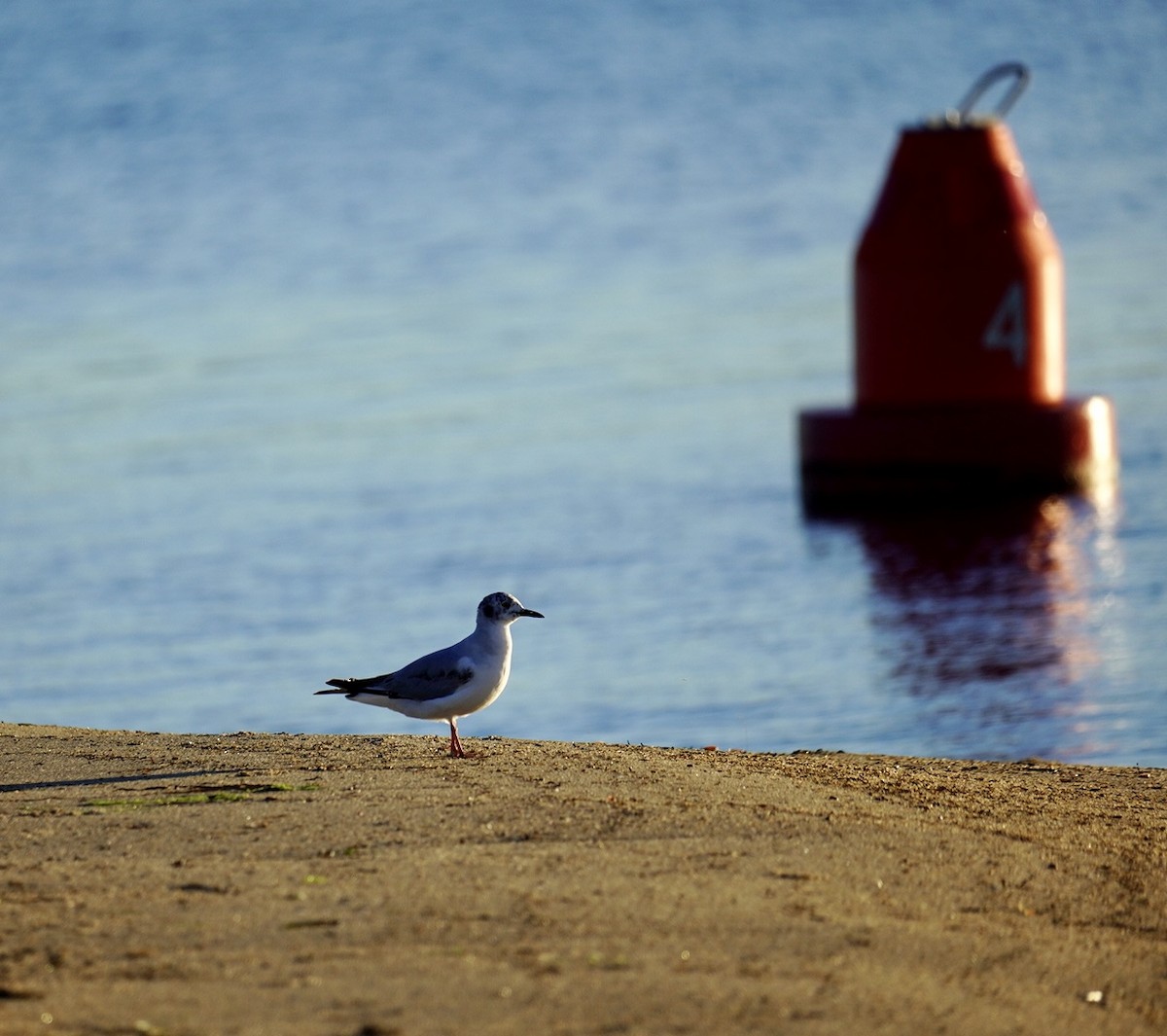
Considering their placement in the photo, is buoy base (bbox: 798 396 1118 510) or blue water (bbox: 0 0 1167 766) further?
buoy base (bbox: 798 396 1118 510)

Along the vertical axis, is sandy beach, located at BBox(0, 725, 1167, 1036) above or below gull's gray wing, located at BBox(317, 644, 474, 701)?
below

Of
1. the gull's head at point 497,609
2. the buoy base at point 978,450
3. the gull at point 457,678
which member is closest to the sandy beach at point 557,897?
the gull at point 457,678

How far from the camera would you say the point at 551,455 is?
683 inches

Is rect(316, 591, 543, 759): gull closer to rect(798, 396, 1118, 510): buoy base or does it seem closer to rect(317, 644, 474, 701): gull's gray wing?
rect(317, 644, 474, 701): gull's gray wing

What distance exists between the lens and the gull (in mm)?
7754

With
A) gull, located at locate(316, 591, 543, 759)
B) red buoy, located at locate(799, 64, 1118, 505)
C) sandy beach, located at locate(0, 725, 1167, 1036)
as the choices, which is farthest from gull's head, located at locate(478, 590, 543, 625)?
red buoy, located at locate(799, 64, 1118, 505)

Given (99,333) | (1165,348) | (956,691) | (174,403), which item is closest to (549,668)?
(956,691)

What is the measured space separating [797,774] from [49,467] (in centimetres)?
1098

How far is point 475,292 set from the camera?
26078 millimetres

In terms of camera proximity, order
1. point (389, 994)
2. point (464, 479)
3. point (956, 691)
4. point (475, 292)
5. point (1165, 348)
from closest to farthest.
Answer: point (389, 994) < point (956, 691) < point (464, 479) < point (1165, 348) < point (475, 292)

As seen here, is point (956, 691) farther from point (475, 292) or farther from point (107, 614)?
point (475, 292)

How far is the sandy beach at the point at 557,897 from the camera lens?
17.2ft

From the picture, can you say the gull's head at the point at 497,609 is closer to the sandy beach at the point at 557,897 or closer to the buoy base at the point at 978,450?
the sandy beach at the point at 557,897

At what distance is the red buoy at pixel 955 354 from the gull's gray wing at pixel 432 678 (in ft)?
28.8
